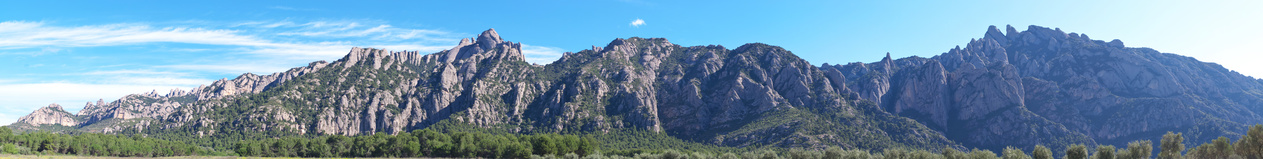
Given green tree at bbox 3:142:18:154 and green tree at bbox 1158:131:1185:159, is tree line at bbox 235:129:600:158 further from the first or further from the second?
green tree at bbox 1158:131:1185:159

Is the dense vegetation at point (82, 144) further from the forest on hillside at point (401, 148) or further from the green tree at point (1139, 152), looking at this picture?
the green tree at point (1139, 152)

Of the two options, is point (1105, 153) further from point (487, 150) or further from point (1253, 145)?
point (487, 150)

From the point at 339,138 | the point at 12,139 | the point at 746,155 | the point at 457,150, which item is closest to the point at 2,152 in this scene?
the point at 12,139

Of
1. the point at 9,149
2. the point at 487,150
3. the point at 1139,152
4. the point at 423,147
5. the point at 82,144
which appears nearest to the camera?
the point at 1139,152

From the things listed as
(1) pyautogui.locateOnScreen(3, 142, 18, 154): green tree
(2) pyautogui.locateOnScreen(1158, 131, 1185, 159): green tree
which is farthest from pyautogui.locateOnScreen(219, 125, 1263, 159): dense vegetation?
(1) pyautogui.locateOnScreen(3, 142, 18, 154): green tree

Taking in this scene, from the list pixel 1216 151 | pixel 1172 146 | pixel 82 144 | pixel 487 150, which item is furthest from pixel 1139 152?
pixel 82 144

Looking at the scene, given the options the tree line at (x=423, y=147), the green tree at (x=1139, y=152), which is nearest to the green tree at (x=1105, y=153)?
the green tree at (x=1139, y=152)

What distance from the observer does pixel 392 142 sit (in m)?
167

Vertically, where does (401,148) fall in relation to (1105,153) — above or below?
above

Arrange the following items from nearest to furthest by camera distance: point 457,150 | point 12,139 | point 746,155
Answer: point 746,155 → point 12,139 → point 457,150

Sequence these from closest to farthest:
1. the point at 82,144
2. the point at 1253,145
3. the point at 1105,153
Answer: the point at 1253,145
the point at 1105,153
the point at 82,144

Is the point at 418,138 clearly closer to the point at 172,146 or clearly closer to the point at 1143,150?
the point at 172,146

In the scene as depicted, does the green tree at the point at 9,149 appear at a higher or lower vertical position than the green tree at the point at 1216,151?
higher

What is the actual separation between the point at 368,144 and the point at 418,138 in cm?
1302
